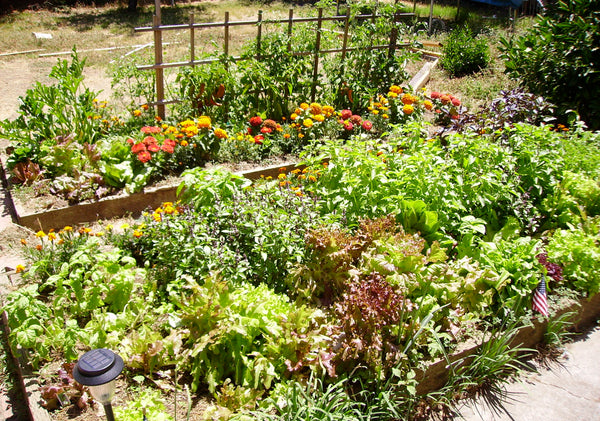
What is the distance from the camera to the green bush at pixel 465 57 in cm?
884

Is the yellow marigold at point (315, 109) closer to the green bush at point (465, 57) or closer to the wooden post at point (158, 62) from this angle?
the wooden post at point (158, 62)

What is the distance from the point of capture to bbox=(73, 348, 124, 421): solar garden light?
192cm

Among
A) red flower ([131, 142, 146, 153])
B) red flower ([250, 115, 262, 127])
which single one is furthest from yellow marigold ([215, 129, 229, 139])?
red flower ([131, 142, 146, 153])

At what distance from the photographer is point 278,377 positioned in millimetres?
2984

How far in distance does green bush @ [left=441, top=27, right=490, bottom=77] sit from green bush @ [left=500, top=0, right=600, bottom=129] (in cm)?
208

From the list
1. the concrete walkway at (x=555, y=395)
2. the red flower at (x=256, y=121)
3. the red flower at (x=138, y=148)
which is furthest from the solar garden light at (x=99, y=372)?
the red flower at (x=256, y=121)

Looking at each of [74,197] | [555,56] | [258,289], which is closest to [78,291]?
[258,289]

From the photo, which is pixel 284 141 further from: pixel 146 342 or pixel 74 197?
pixel 146 342

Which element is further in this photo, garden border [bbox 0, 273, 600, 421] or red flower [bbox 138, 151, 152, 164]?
red flower [bbox 138, 151, 152, 164]

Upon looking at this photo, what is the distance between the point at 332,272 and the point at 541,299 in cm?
151

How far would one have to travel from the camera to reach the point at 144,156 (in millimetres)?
4887

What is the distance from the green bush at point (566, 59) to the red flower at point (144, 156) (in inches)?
196

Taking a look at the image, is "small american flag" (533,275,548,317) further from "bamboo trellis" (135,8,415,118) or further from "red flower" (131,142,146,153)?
"bamboo trellis" (135,8,415,118)

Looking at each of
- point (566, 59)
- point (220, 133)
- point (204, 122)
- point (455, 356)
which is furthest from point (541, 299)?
point (566, 59)
